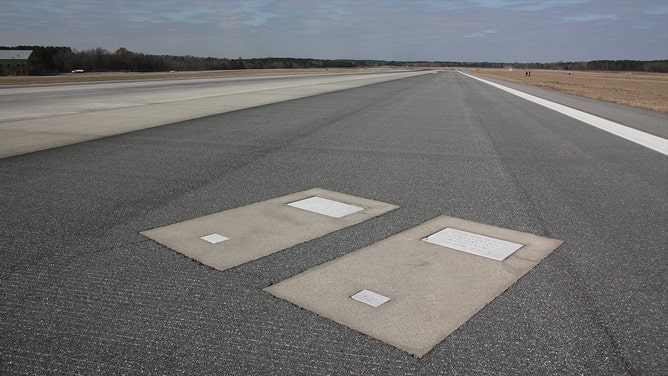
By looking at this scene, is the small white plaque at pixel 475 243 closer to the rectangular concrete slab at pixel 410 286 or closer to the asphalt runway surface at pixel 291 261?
the rectangular concrete slab at pixel 410 286

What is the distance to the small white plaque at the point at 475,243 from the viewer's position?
12.9ft

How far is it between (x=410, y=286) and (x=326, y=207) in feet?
6.60

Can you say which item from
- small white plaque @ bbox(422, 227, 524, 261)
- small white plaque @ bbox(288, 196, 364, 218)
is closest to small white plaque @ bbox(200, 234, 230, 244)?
small white plaque @ bbox(288, 196, 364, 218)

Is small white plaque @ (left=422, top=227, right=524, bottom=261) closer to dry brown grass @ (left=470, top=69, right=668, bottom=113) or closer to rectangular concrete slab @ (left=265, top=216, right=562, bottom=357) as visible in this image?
rectangular concrete slab @ (left=265, top=216, right=562, bottom=357)

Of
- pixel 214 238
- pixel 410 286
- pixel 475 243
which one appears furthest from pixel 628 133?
pixel 214 238

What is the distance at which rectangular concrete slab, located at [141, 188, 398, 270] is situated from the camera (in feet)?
12.7

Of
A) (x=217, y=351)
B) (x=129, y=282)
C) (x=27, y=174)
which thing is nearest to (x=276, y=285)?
(x=217, y=351)

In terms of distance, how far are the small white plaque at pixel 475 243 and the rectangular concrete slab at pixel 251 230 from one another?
84 centimetres

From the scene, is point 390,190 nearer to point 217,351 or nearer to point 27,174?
point 217,351

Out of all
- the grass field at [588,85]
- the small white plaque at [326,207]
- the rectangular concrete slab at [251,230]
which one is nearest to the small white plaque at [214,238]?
the rectangular concrete slab at [251,230]

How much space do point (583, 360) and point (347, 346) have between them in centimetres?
125

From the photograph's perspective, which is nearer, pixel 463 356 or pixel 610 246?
pixel 463 356

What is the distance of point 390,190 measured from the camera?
234 inches

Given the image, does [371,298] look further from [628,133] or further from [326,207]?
[628,133]
